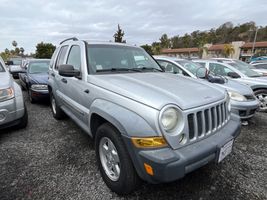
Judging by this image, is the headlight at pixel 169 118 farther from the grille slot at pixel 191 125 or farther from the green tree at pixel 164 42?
the green tree at pixel 164 42

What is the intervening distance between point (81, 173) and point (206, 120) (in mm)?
1810

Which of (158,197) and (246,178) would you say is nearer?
(158,197)

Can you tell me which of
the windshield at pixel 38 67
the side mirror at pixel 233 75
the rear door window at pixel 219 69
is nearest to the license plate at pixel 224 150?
the side mirror at pixel 233 75

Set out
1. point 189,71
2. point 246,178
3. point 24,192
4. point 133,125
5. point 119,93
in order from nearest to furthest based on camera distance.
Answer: point 133,125, point 119,93, point 24,192, point 246,178, point 189,71

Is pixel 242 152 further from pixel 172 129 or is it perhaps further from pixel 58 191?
pixel 58 191

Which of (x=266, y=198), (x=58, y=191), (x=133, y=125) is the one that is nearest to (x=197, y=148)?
(x=133, y=125)

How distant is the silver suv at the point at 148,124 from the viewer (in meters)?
1.71

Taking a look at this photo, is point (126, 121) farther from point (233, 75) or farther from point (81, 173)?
point (233, 75)

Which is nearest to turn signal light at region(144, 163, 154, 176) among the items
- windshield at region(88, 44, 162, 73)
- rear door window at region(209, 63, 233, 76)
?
windshield at region(88, 44, 162, 73)

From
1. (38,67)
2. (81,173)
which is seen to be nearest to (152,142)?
(81,173)

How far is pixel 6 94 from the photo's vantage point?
3.42 meters

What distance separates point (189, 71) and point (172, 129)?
3494mm

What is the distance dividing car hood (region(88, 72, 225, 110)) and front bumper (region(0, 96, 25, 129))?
1.89 m

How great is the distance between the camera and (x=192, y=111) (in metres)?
1.86
